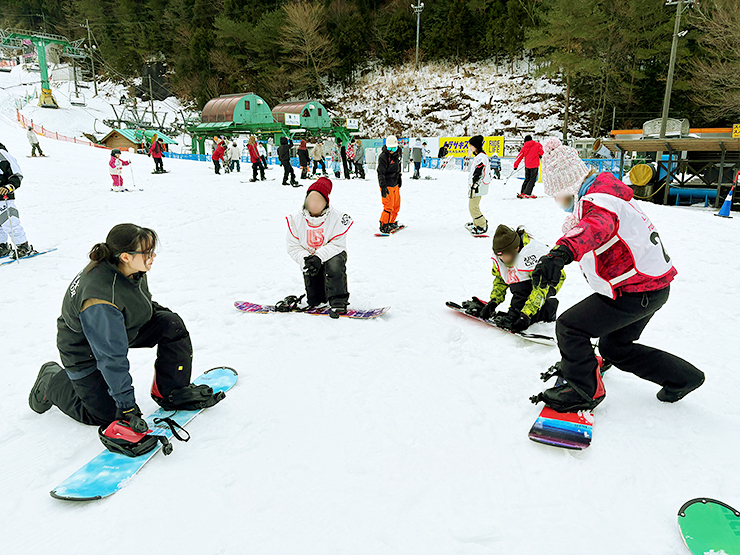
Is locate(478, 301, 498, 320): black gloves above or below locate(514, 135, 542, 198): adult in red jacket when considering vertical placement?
below

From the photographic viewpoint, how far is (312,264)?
159 inches

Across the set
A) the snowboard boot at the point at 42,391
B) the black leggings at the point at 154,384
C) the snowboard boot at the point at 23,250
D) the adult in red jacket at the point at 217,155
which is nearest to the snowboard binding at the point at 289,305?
the black leggings at the point at 154,384

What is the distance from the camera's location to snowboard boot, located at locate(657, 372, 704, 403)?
2.42 meters

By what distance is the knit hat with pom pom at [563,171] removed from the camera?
7.68ft

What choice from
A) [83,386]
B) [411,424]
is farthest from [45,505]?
[411,424]

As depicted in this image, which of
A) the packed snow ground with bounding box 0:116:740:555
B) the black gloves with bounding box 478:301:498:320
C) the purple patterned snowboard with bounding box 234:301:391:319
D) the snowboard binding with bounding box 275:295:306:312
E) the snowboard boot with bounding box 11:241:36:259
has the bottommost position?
the packed snow ground with bounding box 0:116:740:555

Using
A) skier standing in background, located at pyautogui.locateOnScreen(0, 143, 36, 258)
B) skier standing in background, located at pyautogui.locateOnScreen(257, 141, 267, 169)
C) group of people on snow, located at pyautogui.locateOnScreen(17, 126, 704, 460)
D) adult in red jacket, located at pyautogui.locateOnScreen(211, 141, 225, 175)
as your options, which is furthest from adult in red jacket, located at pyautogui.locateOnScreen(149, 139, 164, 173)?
group of people on snow, located at pyautogui.locateOnScreen(17, 126, 704, 460)

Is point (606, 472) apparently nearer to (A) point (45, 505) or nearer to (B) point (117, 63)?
(A) point (45, 505)

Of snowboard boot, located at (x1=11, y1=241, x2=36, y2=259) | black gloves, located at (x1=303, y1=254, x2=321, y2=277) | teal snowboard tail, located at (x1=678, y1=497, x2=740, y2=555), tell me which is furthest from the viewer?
snowboard boot, located at (x1=11, y1=241, x2=36, y2=259)

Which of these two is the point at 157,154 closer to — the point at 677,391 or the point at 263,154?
the point at 263,154

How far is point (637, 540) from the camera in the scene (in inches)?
67.7

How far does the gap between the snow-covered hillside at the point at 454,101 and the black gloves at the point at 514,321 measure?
30294 millimetres

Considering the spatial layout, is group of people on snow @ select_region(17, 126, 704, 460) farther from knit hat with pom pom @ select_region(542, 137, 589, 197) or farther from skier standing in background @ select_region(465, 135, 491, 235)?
skier standing in background @ select_region(465, 135, 491, 235)

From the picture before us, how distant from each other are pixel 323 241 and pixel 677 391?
2.96m
